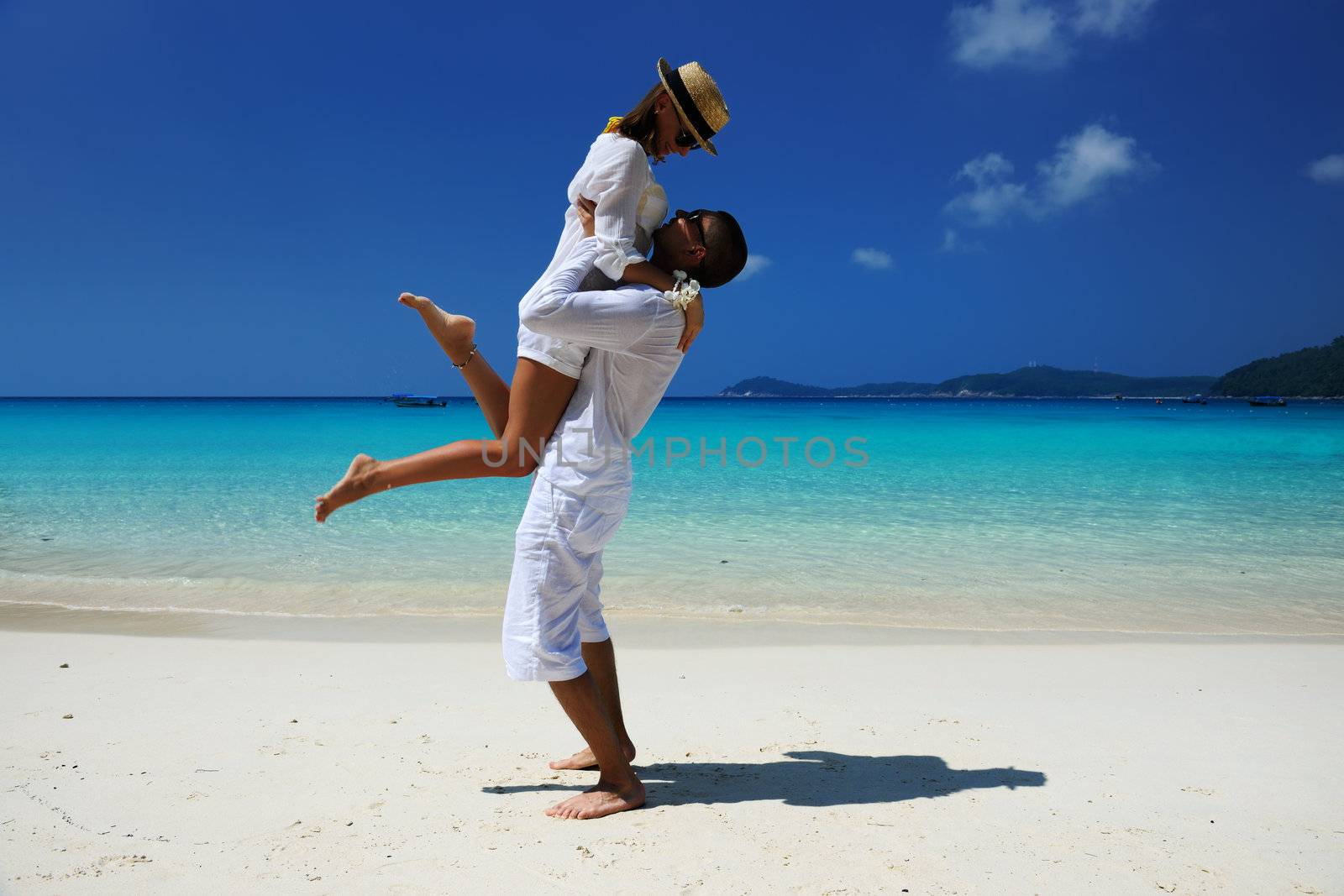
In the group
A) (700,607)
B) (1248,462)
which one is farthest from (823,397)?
(700,607)

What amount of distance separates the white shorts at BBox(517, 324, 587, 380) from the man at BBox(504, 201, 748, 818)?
6 centimetres

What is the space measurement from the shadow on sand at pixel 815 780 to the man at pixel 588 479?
0.32 meters

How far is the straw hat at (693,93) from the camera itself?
2.36 meters

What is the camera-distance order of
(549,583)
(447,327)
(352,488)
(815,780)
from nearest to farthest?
(352,488)
(549,583)
(447,327)
(815,780)

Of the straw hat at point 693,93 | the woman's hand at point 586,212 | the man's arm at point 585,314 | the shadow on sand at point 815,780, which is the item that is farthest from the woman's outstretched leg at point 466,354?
the shadow on sand at point 815,780

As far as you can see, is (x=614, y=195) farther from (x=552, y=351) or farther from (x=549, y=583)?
(x=549, y=583)

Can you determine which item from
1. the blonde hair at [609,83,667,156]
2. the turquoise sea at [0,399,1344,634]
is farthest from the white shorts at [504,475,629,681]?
the turquoise sea at [0,399,1344,634]

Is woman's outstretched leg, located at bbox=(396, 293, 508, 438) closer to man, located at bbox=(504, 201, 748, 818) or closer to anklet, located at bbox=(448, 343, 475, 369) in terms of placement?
anklet, located at bbox=(448, 343, 475, 369)

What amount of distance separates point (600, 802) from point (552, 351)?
1.37 m

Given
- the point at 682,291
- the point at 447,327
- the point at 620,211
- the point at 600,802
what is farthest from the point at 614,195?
the point at 600,802

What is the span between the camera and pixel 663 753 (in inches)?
127

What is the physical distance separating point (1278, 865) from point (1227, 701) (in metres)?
1.76

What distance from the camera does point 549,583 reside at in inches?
95.8

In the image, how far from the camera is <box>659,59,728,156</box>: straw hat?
2357 millimetres
